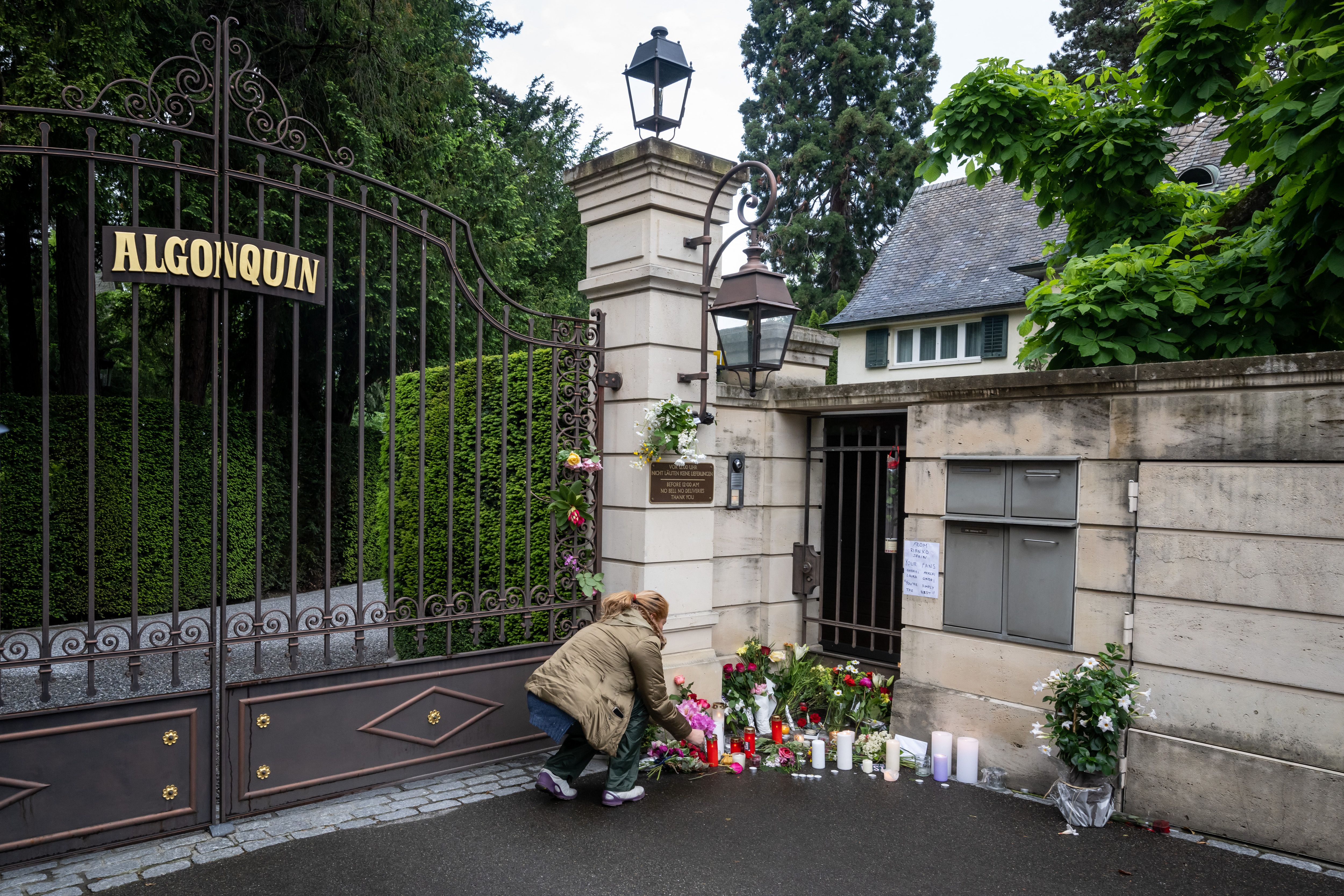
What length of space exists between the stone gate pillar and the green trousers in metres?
1.09

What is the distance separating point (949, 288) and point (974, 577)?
17.1m

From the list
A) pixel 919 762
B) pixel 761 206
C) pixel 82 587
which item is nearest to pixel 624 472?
pixel 919 762

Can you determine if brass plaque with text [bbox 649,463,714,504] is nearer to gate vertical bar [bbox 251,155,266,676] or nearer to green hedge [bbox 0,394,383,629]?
gate vertical bar [bbox 251,155,266,676]

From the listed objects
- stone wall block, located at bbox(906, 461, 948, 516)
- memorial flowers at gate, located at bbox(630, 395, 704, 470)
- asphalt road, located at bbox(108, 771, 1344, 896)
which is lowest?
asphalt road, located at bbox(108, 771, 1344, 896)

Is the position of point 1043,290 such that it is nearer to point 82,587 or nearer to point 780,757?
point 780,757

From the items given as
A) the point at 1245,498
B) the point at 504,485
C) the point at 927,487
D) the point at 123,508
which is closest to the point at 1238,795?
the point at 1245,498

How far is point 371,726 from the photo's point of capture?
5145 millimetres

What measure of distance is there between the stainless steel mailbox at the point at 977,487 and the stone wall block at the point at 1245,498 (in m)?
0.88

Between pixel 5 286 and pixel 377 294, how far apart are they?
5.27 m

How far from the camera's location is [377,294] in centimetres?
1409

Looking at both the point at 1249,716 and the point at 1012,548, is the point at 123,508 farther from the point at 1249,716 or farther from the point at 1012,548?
the point at 1249,716

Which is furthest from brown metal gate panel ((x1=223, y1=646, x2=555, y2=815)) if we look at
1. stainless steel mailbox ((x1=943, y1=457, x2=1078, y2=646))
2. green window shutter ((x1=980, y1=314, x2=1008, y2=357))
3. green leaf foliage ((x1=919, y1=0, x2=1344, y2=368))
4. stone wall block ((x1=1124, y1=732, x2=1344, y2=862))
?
green window shutter ((x1=980, y1=314, x2=1008, y2=357))

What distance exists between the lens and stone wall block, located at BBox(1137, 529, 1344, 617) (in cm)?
451

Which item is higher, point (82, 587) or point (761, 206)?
point (761, 206)
